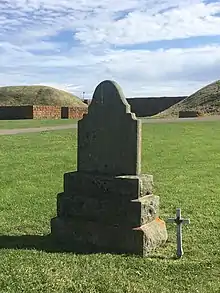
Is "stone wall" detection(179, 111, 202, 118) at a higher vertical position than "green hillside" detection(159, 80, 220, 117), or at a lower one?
lower

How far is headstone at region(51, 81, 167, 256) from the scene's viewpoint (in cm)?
624

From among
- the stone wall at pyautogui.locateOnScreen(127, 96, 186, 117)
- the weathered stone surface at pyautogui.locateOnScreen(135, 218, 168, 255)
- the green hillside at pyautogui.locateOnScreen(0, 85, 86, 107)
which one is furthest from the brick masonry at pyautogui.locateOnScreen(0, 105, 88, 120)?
the weathered stone surface at pyautogui.locateOnScreen(135, 218, 168, 255)

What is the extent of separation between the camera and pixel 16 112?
4406 centimetres

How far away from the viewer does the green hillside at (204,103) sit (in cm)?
4596

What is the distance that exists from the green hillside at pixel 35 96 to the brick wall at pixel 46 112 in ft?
71.8

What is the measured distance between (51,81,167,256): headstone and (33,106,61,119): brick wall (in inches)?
1400

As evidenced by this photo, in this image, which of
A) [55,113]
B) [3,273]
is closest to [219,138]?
[3,273]

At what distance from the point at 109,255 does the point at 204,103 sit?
4613 centimetres

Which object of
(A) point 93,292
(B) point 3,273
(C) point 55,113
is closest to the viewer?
(A) point 93,292

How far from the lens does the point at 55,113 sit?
1737 inches

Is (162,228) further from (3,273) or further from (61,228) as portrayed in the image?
(3,273)

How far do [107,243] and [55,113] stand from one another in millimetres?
38261

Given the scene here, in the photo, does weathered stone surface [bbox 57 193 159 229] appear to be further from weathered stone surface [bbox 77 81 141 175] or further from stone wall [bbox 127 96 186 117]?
stone wall [bbox 127 96 186 117]

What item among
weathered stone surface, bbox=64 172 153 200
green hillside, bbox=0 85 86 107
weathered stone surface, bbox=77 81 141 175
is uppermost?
green hillside, bbox=0 85 86 107
